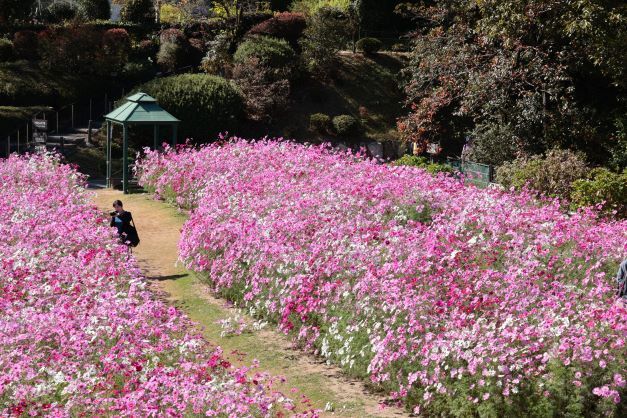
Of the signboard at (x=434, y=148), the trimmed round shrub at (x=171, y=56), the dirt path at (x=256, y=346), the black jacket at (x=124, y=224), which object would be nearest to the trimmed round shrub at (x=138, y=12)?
the trimmed round shrub at (x=171, y=56)

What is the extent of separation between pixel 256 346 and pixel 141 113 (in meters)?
15.9

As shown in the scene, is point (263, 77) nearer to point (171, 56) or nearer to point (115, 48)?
point (171, 56)

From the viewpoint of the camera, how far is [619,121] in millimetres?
29469

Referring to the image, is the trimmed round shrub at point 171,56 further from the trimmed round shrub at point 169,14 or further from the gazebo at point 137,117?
the gazebo at point 137,117

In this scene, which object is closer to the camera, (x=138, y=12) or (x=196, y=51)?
(x=196, y=51)

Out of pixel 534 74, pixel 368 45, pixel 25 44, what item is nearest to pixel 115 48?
pixel 25 44

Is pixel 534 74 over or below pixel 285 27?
below

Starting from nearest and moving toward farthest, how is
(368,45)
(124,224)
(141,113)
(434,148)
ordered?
(124,224), (141,113), (434,148), (368,45)

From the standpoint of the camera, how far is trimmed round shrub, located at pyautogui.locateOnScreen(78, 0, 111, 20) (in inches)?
1982

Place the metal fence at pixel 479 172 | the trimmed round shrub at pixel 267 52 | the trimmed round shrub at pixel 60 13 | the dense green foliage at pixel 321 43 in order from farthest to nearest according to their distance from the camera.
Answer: the trimmed round shrub at pixel 60 13 < the dense green foliage at pixel 321 43 < the trimmed round shrub at pixel 267 52 < the metal fence at pixel 479 172

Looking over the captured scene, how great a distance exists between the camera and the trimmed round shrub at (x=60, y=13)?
49.3 metres

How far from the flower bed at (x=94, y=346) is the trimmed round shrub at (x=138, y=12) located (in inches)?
1344

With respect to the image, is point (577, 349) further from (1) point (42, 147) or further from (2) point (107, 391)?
(1) point (42, 147)

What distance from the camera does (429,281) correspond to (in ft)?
42.0
